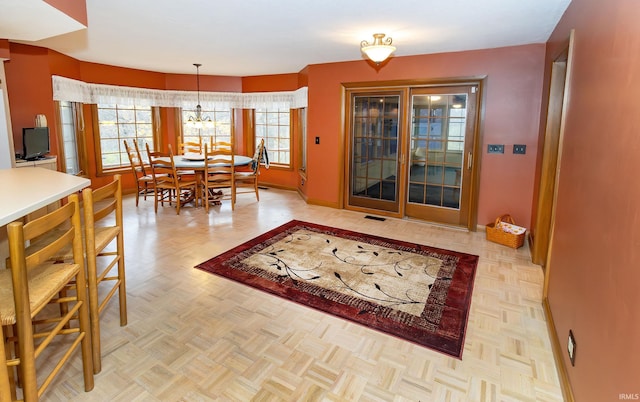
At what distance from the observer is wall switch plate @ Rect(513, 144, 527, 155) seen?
4383mm

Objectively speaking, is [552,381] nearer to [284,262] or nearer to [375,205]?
[284,262]

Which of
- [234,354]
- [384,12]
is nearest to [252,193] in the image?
[384,12]

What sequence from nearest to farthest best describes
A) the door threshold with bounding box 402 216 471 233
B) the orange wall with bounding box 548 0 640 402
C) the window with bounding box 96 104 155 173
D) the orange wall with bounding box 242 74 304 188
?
the orange wall with bounding box 548 0 640 402 → the door threshold with bounding box 402 216 471 233 → the window with bounding box 96 104 155 173 → the orange wall with bounding box 242 74 304 188

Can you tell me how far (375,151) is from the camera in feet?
18.0

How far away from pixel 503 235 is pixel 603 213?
276cm

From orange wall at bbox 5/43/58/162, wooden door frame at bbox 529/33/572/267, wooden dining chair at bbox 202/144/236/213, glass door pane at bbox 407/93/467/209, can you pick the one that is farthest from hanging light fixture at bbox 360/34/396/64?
orange wall at bbox 5/43/58/162

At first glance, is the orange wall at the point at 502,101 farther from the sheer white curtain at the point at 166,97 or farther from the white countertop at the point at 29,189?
the white countertop at the point at 29,189

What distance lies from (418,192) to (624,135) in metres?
3.77

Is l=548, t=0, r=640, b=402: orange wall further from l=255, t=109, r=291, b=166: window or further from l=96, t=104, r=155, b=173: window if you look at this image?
l=96, t=104, r=155, b=173: window

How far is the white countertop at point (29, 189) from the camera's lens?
5.19ft

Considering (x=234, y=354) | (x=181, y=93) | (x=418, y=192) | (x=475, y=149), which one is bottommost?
(x=234, y=354)

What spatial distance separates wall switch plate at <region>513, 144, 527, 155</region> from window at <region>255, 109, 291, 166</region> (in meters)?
4.27

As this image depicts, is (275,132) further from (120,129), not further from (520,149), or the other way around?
(520,149)

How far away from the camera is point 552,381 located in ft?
6.59
